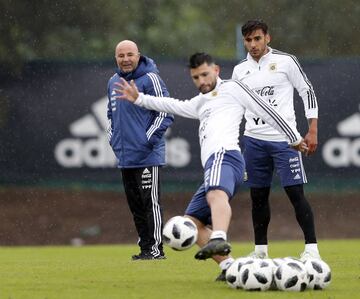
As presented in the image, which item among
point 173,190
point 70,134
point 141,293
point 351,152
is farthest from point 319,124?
point 141,293

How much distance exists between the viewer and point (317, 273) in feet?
28.9

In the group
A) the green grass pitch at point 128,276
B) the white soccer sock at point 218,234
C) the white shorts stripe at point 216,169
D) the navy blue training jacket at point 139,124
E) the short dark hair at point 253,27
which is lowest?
the green grass pitch at point 128,276

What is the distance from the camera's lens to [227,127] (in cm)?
949

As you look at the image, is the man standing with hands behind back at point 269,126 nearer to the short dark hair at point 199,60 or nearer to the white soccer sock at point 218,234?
the short dark hair at point 199,60

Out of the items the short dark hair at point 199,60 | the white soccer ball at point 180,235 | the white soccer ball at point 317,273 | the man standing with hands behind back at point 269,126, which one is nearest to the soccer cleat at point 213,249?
the white soccer ball at point 180,235

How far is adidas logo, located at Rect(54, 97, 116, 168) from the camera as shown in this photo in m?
16.4

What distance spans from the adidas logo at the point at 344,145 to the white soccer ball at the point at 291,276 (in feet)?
25.8

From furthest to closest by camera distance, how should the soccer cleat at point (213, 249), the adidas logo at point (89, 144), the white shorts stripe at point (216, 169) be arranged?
1. the adidas logo at point (89, 144)
2. the white shorts stripe at point (216, 169)
3. the soccer cleat at point (213, 249)

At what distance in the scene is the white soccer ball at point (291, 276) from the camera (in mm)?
8633

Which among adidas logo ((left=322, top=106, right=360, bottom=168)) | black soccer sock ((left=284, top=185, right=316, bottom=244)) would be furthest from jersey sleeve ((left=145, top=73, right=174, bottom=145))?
adidas logo ((left=322, top=106, right=360, bottom=168))

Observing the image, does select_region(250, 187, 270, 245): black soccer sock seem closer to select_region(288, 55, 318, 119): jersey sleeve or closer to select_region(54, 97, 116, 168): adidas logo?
select_region(288, 55, 318, 119): jersey sleeve

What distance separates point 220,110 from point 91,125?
279 inches

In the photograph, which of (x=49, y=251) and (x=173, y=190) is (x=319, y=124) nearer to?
(x=173, y=190)

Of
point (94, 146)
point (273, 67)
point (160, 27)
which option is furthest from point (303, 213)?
point (160, 27)
